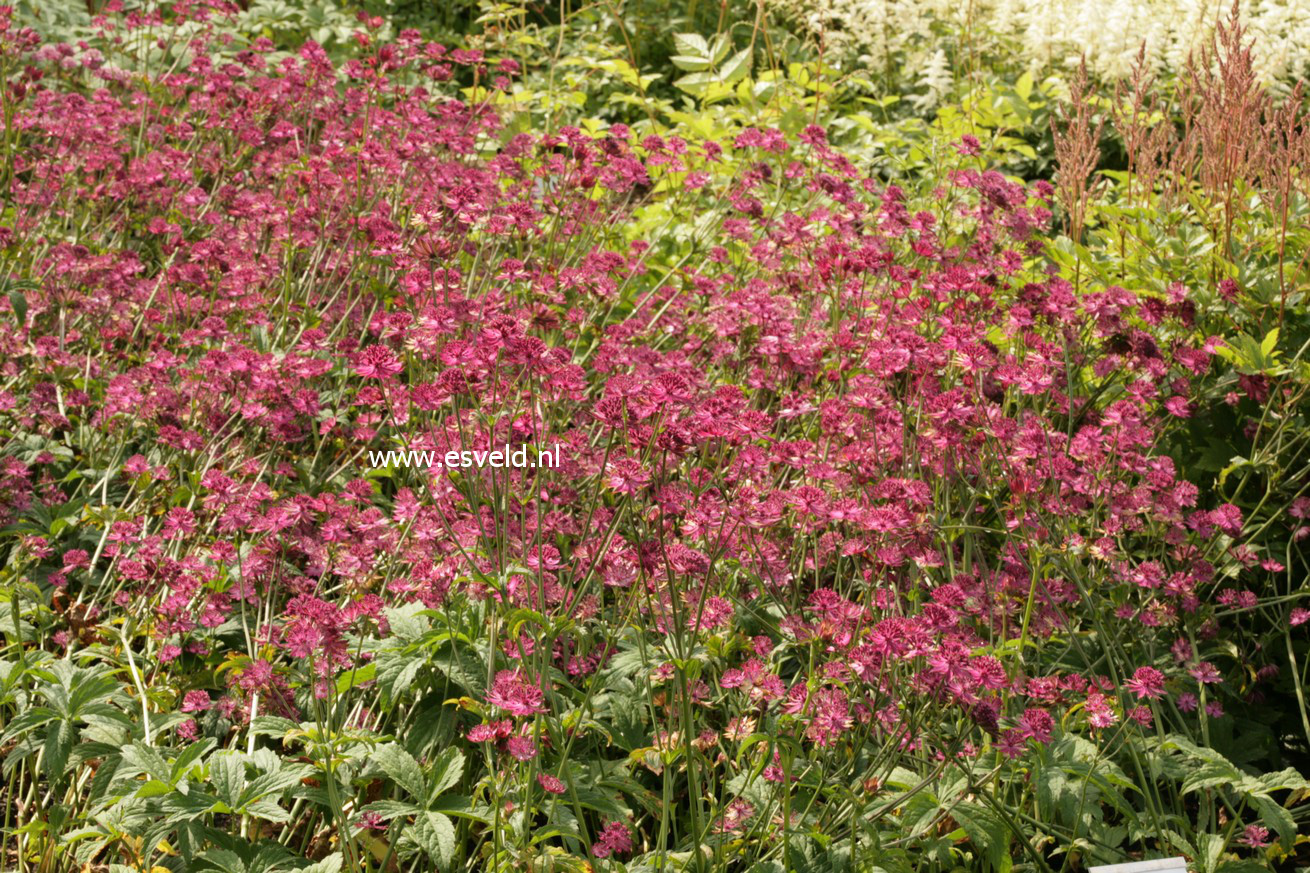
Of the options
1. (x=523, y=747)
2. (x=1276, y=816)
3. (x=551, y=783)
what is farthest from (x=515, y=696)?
(x=1276, y=816)

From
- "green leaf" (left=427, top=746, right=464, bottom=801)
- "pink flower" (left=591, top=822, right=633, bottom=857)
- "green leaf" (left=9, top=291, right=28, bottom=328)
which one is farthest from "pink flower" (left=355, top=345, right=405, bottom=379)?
"green leaf" (left=9, top=291, right=28, bottom=328)

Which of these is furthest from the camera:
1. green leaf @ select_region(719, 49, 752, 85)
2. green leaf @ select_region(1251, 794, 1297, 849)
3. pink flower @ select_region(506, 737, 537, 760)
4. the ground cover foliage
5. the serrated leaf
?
the serrated leaf

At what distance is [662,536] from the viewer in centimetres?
192

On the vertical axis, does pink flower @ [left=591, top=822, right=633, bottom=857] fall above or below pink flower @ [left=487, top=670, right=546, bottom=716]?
below

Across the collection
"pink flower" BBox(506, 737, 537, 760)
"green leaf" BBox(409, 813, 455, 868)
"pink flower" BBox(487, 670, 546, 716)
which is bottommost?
"green leaf" BBox(409, 813, 455, 868)

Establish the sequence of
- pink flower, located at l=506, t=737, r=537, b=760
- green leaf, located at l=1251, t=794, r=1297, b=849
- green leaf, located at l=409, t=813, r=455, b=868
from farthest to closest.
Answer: green leaf, located at l=1251, t=794, r=1297, b=849, green leaf, located at l=409, t=813, r=455, b=868, pink flower, located at l=506, t=737, r=537, b=760

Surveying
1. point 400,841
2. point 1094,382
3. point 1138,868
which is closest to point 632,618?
point 400,841

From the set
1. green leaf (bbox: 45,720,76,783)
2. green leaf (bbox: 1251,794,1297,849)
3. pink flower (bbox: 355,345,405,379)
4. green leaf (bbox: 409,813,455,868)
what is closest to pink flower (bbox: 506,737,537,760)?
green leaf (bbox: 409,813,455,868)

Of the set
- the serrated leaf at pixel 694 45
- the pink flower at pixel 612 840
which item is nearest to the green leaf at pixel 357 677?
the pink flower at pixel 612 840

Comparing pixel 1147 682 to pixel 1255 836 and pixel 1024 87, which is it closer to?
pixel 1255 836

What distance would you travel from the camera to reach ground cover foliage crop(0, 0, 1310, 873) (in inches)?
78.5

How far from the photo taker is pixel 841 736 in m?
2.03

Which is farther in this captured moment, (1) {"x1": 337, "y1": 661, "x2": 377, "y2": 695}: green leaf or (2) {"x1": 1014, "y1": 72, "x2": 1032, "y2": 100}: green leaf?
(2) {"x1": 1014, "y1": 72, "x2": 1032, "y2": 100}: green leaf

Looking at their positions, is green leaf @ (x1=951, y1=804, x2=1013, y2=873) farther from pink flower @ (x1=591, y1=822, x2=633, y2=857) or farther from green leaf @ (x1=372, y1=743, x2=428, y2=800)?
green leaf @ (x1=372, y1=743, x2=428, y2=800)
